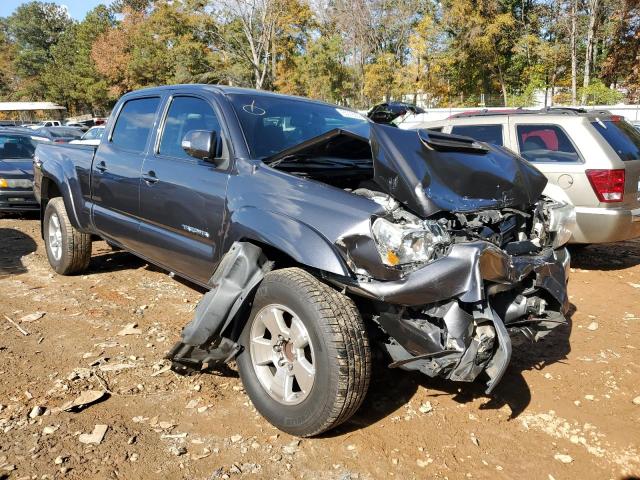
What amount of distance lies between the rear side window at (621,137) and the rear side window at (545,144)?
0.35m

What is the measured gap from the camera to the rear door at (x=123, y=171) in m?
4.27

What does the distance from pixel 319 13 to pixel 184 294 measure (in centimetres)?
3303

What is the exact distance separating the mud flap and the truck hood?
705 millimetres

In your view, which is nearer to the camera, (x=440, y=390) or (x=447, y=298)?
(x=447, y=298)

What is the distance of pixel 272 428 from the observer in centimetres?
296

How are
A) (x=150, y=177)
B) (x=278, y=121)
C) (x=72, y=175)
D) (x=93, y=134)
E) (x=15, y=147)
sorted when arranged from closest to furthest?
(x=278, y=121) → (x=150, y=177) → (x=72, y=175) → (x=15, y=147) → (x=93, y=134)

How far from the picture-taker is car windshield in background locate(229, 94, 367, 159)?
139 inches

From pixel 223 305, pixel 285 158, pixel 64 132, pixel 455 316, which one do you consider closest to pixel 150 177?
pixel 285 158

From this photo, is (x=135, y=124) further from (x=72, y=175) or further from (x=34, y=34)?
(x=34, y=34)

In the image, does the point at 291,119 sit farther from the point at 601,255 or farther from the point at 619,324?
the point at 601,255

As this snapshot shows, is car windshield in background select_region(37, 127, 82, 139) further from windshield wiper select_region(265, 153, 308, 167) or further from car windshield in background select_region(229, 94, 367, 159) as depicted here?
windshield wiper select_region(265, 153, 308, 167)

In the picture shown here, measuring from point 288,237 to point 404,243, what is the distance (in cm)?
62

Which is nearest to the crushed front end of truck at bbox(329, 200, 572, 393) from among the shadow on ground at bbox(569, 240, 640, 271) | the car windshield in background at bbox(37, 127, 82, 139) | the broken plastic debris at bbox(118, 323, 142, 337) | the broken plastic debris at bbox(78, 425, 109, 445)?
the broken plastic debris at bbox(78, 425, 109, 445)

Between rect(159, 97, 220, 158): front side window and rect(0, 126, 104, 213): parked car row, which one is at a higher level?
rect(159, 97, 220, 158): front side window
